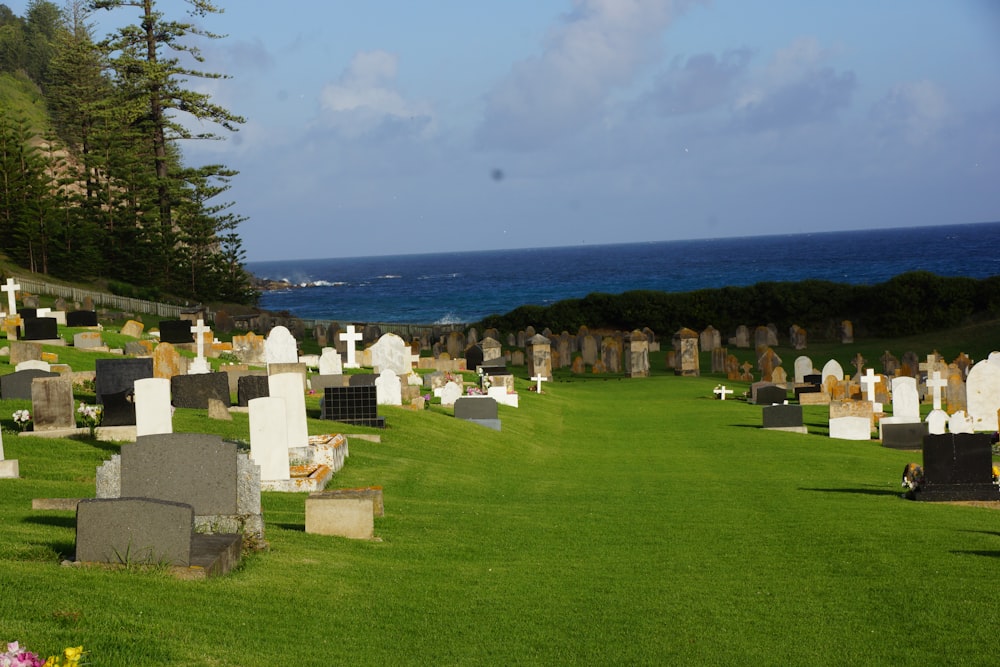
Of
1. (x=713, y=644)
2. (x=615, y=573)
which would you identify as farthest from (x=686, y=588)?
(x=713, y=644)

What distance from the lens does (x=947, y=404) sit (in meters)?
31.0

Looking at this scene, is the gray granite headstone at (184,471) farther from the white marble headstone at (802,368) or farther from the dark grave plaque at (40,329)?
the white marble headstone at (802,368)

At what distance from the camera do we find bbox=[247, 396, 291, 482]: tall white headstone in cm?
1405

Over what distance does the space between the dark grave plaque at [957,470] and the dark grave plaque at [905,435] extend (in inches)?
340

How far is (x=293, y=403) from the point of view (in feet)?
53.3

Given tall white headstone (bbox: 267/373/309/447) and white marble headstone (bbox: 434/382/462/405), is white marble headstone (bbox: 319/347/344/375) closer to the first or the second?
white marble headstone (bbox: 434/382/462/405)

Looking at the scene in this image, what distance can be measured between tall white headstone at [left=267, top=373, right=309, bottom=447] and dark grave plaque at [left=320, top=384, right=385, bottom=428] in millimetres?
3700

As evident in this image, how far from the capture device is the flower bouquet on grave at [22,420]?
16.1 meters

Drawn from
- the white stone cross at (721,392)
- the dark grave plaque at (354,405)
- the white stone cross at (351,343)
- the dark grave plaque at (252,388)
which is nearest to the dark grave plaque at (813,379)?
the white stone cross at (721,392)

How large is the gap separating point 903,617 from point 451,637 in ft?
11.6

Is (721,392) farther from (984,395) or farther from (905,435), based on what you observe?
(905,435)

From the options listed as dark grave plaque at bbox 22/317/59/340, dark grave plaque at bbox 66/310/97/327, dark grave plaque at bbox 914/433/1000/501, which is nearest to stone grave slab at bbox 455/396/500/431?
dark grave plaque at bbox 914/433/1000/501

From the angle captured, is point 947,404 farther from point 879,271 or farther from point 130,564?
point 879,271

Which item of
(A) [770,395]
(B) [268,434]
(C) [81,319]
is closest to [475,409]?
(B) [268,434]
